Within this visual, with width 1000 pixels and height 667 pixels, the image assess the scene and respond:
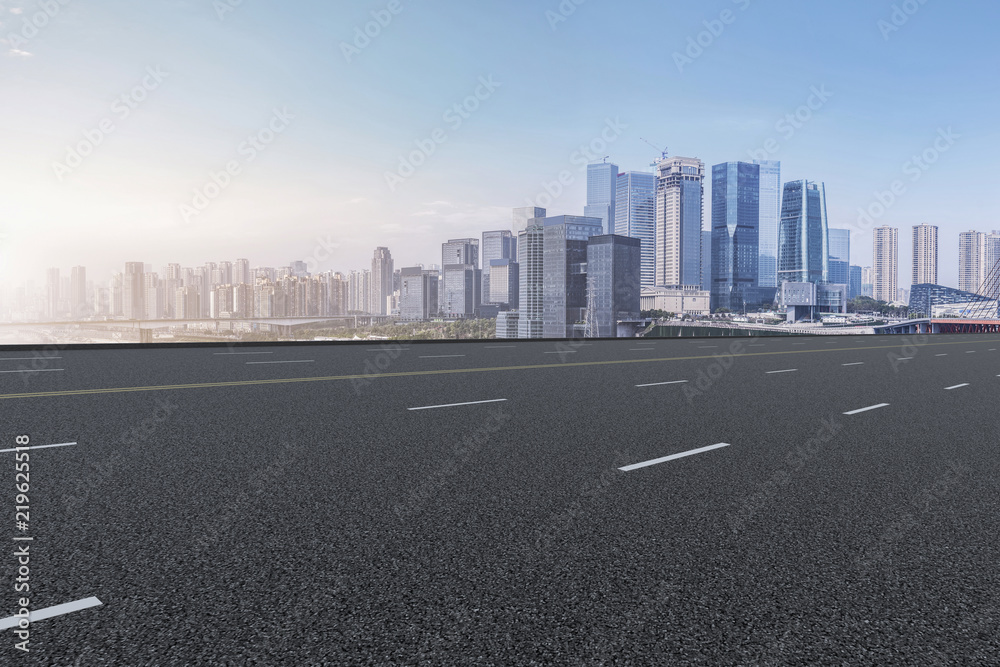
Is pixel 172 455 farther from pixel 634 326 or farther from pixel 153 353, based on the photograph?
pixel 634 326

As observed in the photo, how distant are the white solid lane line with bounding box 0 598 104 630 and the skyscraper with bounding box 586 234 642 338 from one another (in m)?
157

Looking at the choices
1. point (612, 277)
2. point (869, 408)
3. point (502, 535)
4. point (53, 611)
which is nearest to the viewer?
point (53, 611)

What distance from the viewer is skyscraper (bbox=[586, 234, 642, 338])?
530 ft

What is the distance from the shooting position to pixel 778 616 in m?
3.36

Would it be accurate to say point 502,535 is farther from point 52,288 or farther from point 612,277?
point 612,277

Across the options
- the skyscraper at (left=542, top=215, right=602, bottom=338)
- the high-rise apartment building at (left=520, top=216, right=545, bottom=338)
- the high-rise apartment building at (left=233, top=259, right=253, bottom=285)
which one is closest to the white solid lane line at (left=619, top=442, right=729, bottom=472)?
the high-rise apartment building at (left=233, top=259, right=253, bottom=285)

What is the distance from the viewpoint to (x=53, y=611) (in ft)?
10.8

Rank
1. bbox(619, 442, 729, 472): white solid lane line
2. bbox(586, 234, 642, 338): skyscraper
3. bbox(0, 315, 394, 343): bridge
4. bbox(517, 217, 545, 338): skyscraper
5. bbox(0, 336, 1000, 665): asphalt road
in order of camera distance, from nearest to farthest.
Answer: bbox(0, 336, 1000, 665): asphalt road < bbox(619, 442, 729, 472): white solid lane line < bbox(0, 315, 394, 343): bridge < bbox(586, 234, 642, 338): skyscraper < bbox(517, 217, 545, 338): skyscraper

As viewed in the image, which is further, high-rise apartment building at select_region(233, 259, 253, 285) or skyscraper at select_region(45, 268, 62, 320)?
high-rise apartment building at select_region(233, 259, 253, 285)

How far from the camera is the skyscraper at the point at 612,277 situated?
162 meters

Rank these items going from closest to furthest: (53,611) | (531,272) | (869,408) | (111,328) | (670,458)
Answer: (53,611) → (670,458) → (869,408) → (111,328) → (531,272)

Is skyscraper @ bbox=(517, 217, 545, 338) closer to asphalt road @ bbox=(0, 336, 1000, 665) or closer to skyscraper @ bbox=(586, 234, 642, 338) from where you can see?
skyscraper @ bbox=(586, 234, 642, 338)

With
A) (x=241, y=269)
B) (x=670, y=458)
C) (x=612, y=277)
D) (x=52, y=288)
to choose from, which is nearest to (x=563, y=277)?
(x=612, y=277)

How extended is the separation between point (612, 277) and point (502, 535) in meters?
162
